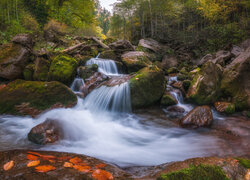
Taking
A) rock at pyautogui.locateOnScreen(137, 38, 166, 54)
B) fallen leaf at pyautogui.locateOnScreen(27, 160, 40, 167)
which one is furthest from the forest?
rock at pyautogui.locateOnScreen(137, 38, 166, 54)

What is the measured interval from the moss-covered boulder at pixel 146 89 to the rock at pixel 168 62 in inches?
263

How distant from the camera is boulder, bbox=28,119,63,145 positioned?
2.93 m

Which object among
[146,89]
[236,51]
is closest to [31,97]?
[146,89]

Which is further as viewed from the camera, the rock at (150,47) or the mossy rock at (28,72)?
the rock at (150,47)

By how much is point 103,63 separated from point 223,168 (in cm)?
820

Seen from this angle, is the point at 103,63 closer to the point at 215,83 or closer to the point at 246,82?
the point at 215,83

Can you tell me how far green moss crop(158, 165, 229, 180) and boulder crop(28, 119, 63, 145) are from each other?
252cm

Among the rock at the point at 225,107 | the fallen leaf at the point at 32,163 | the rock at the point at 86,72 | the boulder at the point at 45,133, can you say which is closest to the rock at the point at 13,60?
the rock at the point at 86,72

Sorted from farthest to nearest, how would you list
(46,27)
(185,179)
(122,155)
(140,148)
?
(46,27)
(140,148)
(122,155)
(185,179)

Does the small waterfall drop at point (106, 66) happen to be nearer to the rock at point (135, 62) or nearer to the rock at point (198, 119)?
Result: the rock at point (135, 62)

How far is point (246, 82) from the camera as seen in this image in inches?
226

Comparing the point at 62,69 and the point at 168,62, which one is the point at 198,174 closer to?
the point at 62,69

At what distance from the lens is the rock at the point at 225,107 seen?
5428 millimetres

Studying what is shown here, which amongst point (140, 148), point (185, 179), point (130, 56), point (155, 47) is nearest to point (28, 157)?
point (185, 179)
